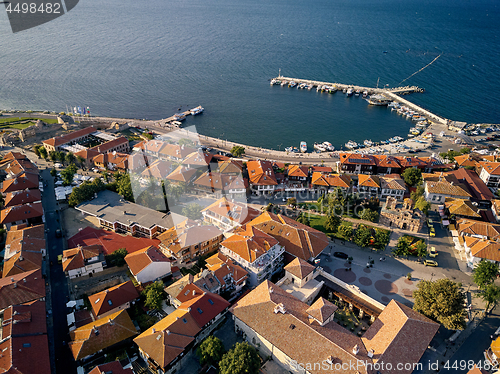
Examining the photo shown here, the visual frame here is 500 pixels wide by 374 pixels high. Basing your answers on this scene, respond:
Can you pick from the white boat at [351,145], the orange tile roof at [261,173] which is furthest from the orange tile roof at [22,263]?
the white boat at [351,145]

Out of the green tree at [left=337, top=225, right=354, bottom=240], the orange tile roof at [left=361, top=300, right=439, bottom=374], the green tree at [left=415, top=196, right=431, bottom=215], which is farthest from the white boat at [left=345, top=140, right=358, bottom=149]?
the orange tile roof at [left=361, top=300, right=439, bottom=374]

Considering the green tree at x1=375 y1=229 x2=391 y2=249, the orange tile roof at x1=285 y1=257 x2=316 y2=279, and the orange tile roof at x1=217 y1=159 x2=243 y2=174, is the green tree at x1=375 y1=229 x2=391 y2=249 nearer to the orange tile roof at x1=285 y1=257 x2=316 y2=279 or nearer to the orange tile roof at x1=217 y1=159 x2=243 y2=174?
the orange tile roof at x1=285 y1=257 x2=316 y2=279

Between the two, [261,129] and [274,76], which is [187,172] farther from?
[274,76]

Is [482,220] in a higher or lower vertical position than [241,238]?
lower

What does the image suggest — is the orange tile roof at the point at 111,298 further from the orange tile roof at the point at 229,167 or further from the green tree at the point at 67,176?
the green tree at the point at 67,176

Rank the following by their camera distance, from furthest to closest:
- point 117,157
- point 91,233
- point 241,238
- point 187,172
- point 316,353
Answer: point 117,157
point 187,172
point 91,233
point 241,238
point 316,353

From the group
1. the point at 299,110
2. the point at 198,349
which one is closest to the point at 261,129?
the point at 299,110
